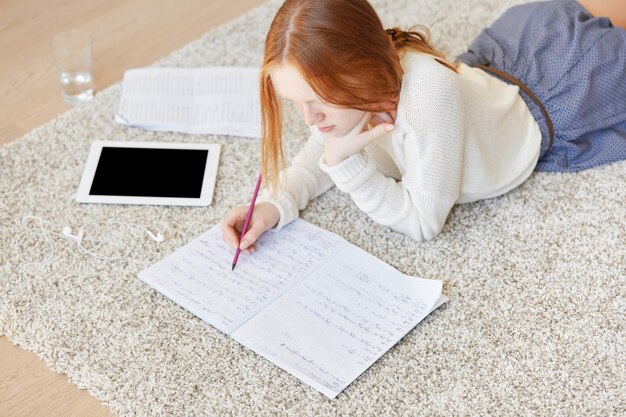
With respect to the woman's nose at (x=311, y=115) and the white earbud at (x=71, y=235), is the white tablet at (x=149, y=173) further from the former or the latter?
the woman's nose at (x=311, y=115)

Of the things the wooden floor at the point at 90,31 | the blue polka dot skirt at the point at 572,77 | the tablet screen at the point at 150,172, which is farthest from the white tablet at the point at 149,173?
the blue polka dot skirt at the point at 572,77

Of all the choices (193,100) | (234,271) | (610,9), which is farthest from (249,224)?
(610,9)

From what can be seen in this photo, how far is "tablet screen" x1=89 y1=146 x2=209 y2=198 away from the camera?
152 cm

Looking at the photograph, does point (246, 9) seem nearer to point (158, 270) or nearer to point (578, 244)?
point (158, 270)

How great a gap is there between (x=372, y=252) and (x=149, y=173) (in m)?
0.48

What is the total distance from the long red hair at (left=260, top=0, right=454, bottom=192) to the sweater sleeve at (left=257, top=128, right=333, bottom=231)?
265mm

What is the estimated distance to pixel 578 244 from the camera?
4.60ft

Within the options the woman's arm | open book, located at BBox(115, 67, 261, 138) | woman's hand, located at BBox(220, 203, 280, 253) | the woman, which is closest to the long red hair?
the woman

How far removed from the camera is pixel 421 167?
132 cm

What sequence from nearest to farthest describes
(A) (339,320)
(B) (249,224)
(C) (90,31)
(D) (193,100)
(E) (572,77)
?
(A) (339,320) → (B) (249,224) → (E) (572,77) → (D) (193,100) → (C) (90,31)

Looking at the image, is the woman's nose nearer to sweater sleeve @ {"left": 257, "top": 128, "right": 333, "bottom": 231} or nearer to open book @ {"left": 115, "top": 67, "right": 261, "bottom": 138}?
sweater sleeve @ {"left": 257, "top": 128, "right": 333, "bottom": 231}

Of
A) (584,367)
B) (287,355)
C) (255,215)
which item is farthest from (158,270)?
(584,367)

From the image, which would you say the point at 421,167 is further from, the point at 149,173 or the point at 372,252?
the point at 149,173

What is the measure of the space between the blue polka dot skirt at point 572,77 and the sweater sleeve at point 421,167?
282 millimetres
